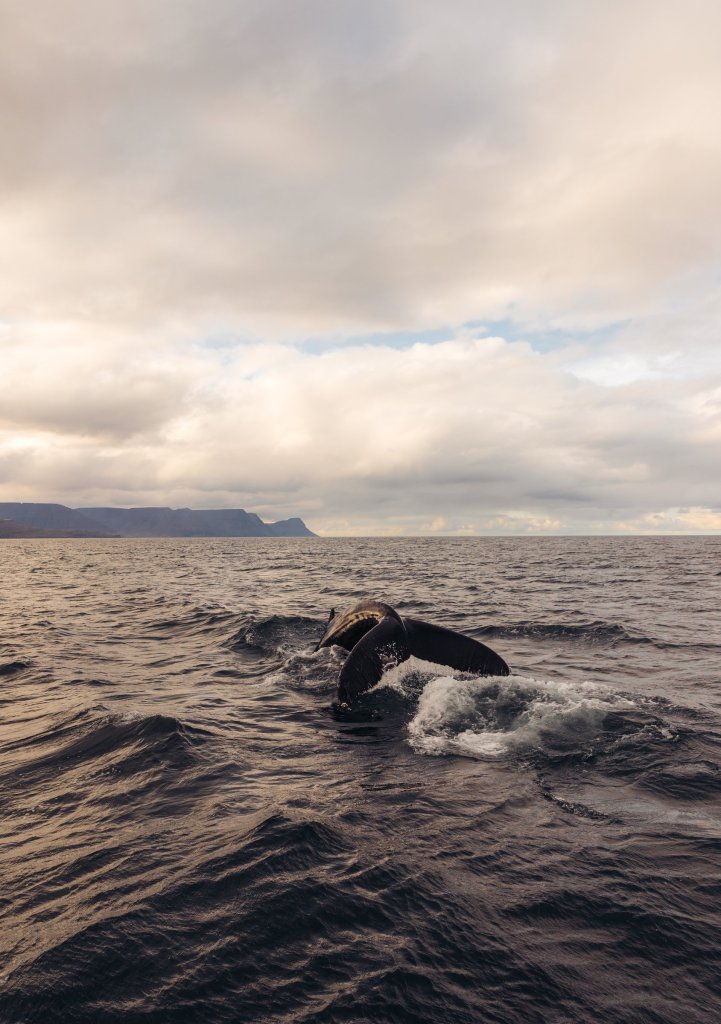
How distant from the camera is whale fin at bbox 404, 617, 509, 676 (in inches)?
431

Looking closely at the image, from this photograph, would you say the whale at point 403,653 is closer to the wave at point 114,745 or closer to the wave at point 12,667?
the wave at point 114,745

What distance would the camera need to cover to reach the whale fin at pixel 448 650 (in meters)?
10.9

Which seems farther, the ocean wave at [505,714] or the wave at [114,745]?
the ocean wave at [505,714]

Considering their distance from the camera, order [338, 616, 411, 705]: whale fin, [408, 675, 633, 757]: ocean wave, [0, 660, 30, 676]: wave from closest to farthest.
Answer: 1. [408, 675, 633, 757]: ocean wave
2. [338, 616, 411, 705]: whale fin
3. [0, 660, 30, 676]: wave

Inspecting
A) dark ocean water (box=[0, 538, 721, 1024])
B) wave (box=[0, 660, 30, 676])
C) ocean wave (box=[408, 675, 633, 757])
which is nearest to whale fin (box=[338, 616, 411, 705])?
dark ocean water (box=[0, 538, 721, 1024])

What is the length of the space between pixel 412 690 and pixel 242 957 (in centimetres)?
797

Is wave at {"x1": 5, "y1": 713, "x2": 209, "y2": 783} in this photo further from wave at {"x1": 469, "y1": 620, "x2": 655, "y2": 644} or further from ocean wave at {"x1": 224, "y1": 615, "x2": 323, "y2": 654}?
wave at {"x1": 469, "y1": 620, "x2": 655, "y2": 644}

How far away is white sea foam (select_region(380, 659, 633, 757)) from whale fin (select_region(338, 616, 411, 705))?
0.94 metres

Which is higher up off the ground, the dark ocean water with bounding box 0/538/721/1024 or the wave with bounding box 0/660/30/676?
the dark ocean water with bounding box 0/538/721/1024

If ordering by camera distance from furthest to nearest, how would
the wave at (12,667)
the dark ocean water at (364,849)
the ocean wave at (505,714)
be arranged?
the wave at (12,667) < the ocean wave at (505,714) < the dark ocean water at (364,849)

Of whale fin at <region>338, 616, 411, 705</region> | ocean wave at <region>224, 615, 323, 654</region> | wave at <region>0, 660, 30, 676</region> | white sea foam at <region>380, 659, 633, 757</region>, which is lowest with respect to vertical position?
wave at <region>0, 660, 30, 676</region>

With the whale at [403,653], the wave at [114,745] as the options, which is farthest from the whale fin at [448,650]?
the wave at [114,745]

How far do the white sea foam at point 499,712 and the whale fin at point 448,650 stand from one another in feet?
1.82

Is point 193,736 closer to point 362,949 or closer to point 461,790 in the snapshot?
point 461,790
